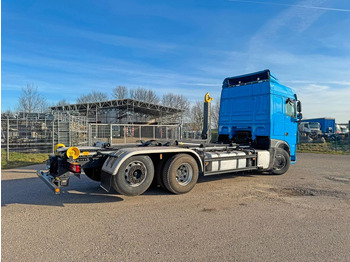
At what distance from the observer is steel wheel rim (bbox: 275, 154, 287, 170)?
8.99 metres

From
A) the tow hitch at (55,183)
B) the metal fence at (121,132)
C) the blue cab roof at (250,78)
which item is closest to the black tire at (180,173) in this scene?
the tow hitch at (55,183)

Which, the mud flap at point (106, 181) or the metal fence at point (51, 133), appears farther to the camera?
the metal fence at point (51, 133)

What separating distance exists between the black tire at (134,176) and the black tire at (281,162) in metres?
5.23

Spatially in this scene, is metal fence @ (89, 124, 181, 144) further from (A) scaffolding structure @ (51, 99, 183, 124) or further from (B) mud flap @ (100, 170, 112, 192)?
(A) scaffolding structure @ (51, 99, 183, 124)

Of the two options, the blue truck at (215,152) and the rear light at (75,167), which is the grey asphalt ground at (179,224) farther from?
the rear light at (75,167)

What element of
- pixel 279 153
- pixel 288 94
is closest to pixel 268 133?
pixel 279 153

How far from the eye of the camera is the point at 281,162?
9109 millimetres

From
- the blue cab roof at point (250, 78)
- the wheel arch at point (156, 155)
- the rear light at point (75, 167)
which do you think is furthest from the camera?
the blue cab roof at point (250, 78)

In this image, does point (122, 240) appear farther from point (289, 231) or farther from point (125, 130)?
point (125, 130)

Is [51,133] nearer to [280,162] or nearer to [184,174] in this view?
[184,174]

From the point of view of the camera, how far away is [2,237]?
3.81 metres

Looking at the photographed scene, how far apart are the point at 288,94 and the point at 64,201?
8178 millimetres

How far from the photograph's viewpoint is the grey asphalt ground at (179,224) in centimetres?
337

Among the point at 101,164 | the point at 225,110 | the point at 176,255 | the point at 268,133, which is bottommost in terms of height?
the point at 176,255
